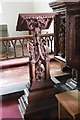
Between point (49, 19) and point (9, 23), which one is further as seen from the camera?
point (9, 23)

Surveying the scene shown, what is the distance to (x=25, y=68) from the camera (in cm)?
422

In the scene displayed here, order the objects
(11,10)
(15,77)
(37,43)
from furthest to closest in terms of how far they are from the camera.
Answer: (11,10) → (15,77) → (37,43)

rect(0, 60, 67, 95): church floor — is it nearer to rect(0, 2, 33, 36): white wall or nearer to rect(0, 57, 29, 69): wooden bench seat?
rect(0, 57, 29, 69): wooden bench seat

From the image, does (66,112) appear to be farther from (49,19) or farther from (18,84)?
(18,84)

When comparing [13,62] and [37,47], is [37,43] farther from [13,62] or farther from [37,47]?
[13,62]

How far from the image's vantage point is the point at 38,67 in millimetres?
2424

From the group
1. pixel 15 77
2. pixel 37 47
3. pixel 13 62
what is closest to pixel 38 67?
pixel 37 47

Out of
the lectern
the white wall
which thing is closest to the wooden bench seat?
the lectern

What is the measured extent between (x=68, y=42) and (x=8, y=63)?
2432 millimetres

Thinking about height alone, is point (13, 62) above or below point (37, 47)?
below

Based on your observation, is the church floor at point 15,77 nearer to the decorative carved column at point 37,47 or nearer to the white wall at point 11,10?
the decorative carved column at point 37,47

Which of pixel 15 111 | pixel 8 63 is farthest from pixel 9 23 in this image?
pixel 15 111

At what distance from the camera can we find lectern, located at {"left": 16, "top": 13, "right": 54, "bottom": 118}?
228cm

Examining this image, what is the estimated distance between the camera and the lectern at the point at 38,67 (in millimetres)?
2275
